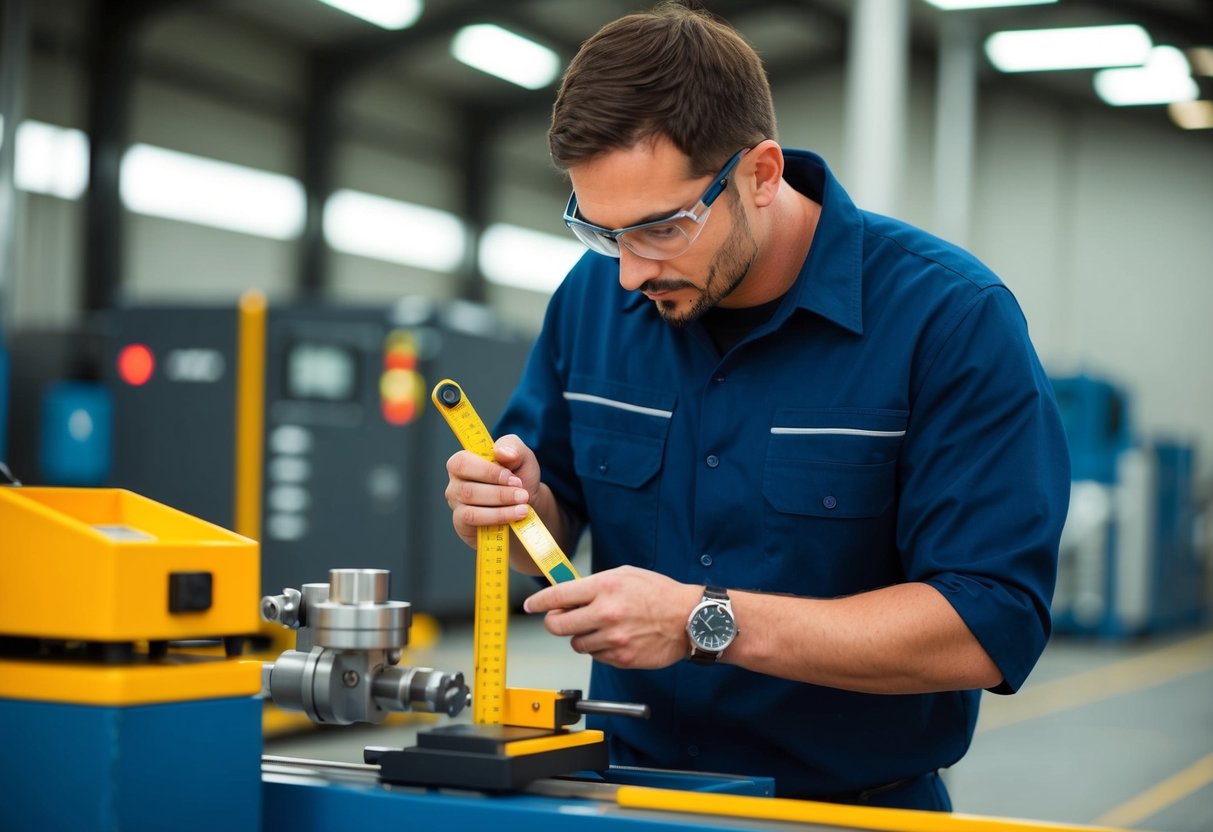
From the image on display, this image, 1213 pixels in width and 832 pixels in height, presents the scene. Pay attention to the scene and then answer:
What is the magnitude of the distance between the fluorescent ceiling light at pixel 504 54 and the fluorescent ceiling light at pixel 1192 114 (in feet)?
17.3

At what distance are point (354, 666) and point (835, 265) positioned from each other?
28.1 inches

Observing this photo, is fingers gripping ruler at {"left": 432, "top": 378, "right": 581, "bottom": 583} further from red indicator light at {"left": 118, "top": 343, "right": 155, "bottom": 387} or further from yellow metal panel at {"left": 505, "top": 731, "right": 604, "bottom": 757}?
red indicator light at {"left": 118, "top": 343, "right": 155, "bottom": 387}

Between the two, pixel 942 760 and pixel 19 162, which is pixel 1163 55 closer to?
pixel 19 162

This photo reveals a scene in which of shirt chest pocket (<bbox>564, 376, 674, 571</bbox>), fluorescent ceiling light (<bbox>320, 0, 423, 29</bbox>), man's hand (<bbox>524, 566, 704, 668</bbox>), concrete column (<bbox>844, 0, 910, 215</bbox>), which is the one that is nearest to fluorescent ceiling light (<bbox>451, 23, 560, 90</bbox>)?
fluorescent ceiling light (<bbox>320, 0, 423, 29</bbox>)

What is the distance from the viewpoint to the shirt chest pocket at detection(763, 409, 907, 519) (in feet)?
4.96

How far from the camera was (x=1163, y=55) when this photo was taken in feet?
33.1

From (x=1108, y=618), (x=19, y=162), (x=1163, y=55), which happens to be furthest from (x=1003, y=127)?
(x=19, y=162)

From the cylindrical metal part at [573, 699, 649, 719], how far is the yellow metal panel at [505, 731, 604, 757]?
0.03 metres

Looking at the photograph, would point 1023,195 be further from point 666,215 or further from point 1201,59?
point 666,215

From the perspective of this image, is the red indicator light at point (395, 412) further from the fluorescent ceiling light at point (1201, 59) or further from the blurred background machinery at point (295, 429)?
the fluorescent ceiling light at point (1201, 59)

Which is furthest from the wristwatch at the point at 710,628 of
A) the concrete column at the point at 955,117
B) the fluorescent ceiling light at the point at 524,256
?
the fluorescent ceiling light at the point at 524,256

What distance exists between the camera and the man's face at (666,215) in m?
1.45

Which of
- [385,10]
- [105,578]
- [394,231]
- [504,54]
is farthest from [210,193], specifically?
[105,578]

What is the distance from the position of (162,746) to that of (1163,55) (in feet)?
34.4
